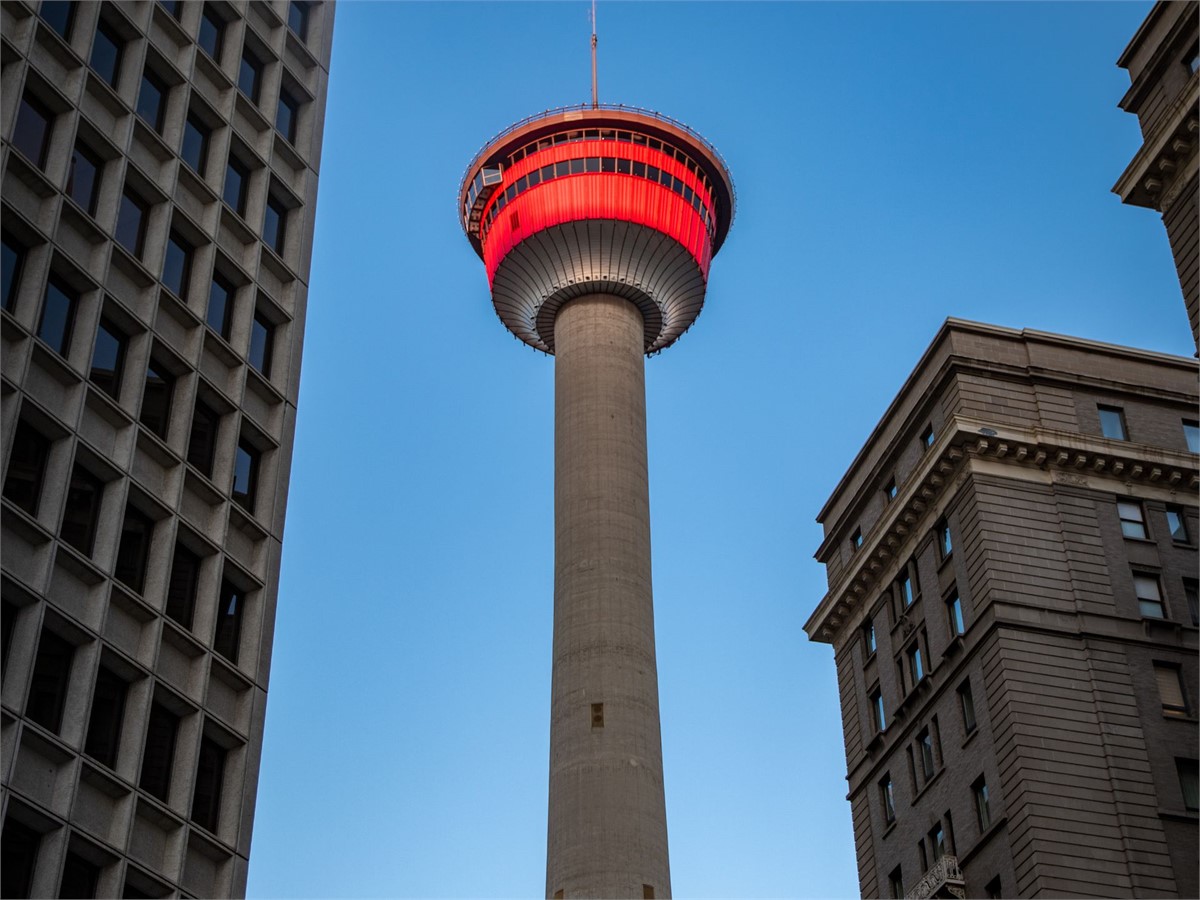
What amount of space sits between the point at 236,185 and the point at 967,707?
32498 millimetres

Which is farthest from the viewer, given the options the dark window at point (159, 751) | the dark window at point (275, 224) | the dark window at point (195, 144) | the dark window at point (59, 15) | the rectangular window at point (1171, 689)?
the rectangular window at point (1171, 689)

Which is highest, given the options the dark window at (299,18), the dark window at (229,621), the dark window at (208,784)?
the dark window at (299,18)

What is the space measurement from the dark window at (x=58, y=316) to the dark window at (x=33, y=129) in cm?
272

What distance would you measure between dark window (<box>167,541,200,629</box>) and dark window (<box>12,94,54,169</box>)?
28.8 ft

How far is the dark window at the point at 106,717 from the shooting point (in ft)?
105

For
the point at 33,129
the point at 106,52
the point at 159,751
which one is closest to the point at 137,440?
the point at 159,751

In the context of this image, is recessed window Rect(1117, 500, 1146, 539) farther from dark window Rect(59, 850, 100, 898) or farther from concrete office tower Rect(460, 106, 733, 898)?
dark window Rect(59, 850, 100, 898)

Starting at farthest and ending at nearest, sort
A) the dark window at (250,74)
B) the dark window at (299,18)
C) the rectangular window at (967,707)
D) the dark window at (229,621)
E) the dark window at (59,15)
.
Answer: the rectangular window at (967,707) < the dark window at (299,18) < the dark window at (250,74) < the dark window at (59,15) < the dark window at (229,621)

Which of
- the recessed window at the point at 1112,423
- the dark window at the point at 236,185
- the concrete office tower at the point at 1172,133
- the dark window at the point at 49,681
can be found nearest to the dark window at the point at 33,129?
the dark window at the point at 236,185

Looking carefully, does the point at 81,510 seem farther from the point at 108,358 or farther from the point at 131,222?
the point at 131,222

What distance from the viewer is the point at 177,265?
3978cm

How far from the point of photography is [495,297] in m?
103

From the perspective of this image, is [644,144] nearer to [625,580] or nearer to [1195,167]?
[625,580]

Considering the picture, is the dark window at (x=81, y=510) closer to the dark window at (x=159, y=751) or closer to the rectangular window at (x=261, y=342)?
the dark window at (x=159, y=751)
